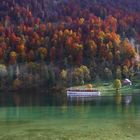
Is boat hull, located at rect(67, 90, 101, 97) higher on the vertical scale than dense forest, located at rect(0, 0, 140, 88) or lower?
lower

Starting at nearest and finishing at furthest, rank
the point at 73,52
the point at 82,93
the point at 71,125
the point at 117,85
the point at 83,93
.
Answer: the point at 71,125 < the point at 83,93 < the point at 82,93 < the point at 117,85 < the point at 73,52

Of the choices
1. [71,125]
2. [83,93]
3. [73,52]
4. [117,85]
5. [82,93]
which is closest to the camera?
[71,125]

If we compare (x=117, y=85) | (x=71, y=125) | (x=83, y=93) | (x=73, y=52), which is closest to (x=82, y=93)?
(x=83, y=93)

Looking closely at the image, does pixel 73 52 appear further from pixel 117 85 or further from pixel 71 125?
pixel 71 125

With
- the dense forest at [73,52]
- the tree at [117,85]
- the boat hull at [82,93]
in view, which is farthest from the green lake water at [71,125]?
the dense forest at [73,52]

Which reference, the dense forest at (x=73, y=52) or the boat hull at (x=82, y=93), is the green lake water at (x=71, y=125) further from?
the dense forest at (x=73, y=52)

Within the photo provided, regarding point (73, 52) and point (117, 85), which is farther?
point (73, 52)

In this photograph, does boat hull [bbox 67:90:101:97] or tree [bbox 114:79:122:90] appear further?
tree [bbox 114:79:122:90]

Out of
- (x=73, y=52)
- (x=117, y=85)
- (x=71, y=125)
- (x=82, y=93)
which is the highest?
(x=73, y=52)

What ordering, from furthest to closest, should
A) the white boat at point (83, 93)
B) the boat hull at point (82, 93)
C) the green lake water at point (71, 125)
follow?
the white boat at point (83, 93)
the boat hull at point (82, 93)
the green lake water at point (71, 125)

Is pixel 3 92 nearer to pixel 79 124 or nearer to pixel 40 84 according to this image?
pixel 40 84

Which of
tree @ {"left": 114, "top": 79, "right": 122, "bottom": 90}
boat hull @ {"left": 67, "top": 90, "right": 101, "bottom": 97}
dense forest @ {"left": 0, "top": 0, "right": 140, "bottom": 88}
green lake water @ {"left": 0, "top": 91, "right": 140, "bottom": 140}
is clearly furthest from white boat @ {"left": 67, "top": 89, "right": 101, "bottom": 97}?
green lake water @ {"left": 0, "top": 91, "right": 140, "bottom": 140}

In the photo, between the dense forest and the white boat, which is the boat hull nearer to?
the white boat

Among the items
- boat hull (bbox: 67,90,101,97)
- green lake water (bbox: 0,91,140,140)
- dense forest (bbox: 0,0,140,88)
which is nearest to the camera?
green lake water (bbox: 0,91,140,140)
